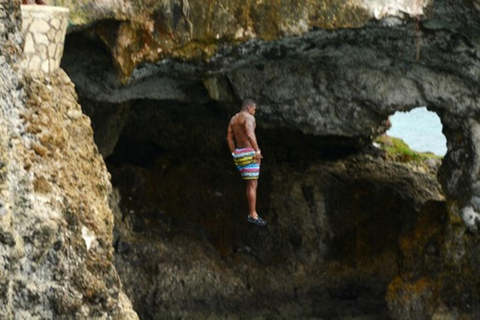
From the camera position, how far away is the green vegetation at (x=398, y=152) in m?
16.4

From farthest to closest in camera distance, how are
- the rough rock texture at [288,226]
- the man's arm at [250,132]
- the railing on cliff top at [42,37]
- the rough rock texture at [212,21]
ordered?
the rough rock texture at [288,226]
the man's arm at [250,132]
the rough rock texture at [212,21]
the railing on cliff top at [42,37]

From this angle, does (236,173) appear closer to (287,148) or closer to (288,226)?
(287,148)

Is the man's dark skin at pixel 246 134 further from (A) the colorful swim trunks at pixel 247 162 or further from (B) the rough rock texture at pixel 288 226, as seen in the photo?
(B) the rough rock texture at pixel 288 226

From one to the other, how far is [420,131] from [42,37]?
17.4m

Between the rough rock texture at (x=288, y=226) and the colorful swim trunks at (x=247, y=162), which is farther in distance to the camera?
the rough rock texture at (x=288, y=226)

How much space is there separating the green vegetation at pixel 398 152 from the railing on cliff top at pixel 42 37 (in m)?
8.64

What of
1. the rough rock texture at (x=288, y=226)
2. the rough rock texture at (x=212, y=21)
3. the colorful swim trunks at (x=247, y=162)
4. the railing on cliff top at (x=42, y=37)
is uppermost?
the rough rock texture at (x=212, y=21)

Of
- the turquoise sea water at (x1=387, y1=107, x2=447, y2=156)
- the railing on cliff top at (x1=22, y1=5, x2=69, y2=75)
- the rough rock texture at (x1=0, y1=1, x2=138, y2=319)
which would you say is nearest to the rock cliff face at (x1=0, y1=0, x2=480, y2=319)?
the rough rock texture at (x1=0, y1=1, x2=138, y2=319)

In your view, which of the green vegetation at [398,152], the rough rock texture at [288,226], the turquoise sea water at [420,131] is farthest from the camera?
the turquoise sea water at [420,131]

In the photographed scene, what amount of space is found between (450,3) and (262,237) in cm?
528

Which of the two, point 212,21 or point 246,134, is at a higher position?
point 212,21

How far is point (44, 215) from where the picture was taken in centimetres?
709

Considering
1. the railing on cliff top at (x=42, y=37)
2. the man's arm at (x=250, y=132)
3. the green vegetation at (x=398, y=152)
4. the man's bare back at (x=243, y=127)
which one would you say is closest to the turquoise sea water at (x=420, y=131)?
the green vegetation at (x=398, y=152)

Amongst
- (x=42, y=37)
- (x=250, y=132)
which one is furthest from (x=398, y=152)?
(x=42, y=37)
